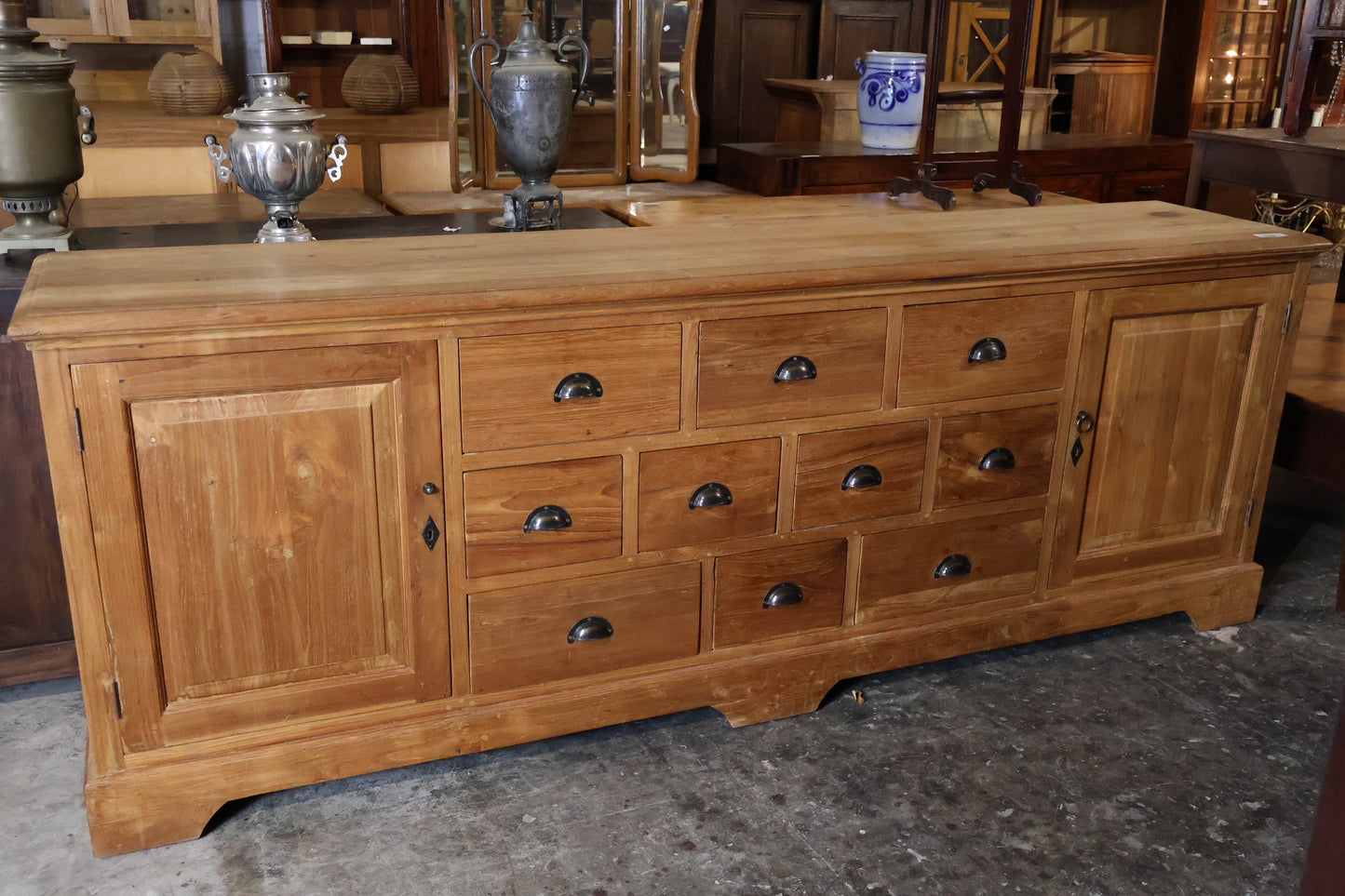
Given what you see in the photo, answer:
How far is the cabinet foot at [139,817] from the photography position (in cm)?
171

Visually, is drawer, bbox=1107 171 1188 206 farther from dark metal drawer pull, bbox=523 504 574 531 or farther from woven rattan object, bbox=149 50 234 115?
dark metal drawer pull, bbox=523 504 574 531

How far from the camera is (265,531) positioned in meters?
1.71

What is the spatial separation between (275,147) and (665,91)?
1.29 metres

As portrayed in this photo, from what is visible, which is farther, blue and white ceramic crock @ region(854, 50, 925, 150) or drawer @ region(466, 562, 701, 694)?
blue and white ceramic crock @ region(854, 50, 925, 150)

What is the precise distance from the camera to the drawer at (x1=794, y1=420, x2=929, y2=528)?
200 cm

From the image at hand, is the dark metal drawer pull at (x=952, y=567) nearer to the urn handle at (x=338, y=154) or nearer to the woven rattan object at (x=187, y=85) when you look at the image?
the urn handle at (x=338, y=154)

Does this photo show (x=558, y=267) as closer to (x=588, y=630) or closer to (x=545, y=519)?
(x=545, y=519)

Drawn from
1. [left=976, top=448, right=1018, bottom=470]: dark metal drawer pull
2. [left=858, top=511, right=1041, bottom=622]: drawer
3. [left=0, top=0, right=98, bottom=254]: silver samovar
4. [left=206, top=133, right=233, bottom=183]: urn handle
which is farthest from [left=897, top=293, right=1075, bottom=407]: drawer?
Answer: [left=0, top=0, right=98, bottom=254]: silver samovar

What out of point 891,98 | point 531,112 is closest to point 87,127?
point 531,112

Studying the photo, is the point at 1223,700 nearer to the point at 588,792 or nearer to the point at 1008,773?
the point at 1008,773

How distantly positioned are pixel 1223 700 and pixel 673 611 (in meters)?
1.07

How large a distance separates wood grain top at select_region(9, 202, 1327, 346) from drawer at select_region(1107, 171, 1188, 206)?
7.22ft

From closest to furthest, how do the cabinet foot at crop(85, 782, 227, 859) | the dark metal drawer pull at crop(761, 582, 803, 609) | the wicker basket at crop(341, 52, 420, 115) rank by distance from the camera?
the cabinet foot at crop(85, 782, 227, 859)
the dark metal drawer pull at crop(761, 582, 803, 609)
the wicker basket at crop(341, 52, 420, 115)

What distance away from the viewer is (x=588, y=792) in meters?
1.92
